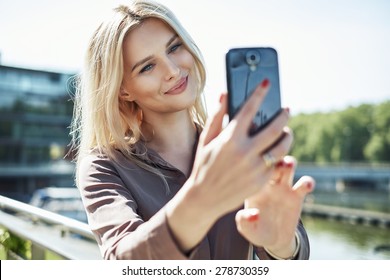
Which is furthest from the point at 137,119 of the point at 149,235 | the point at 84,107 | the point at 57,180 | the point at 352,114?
the point at 352,114

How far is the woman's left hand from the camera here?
18.3 inches

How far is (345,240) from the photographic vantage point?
1384cm

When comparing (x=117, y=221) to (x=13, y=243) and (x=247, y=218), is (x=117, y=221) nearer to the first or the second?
(x=247, y=218)

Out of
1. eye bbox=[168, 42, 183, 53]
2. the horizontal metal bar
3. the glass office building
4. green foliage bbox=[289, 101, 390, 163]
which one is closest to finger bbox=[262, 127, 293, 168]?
eye bbox=[168, 42, 183, 53]

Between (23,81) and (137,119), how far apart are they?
54.3 feet

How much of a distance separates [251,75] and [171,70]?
0.21 meters

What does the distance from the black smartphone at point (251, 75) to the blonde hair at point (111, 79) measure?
0.76 ft

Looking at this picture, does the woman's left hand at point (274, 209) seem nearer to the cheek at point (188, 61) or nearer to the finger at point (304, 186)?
the finger at point (304, 186)

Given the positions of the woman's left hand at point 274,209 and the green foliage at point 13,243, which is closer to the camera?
the woman's left hand at point 274,209

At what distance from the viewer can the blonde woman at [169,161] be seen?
1.28 feet

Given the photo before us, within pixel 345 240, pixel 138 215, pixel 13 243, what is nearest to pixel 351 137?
pixel 345 240

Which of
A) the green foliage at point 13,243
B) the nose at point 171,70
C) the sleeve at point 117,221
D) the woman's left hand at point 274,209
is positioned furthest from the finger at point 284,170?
the green foliage at point 13,243

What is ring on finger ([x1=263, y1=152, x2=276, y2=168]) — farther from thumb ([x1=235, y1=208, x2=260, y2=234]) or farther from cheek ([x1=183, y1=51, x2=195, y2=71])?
cheek ([x1=183, y1=51, x2=195, y2=71])
